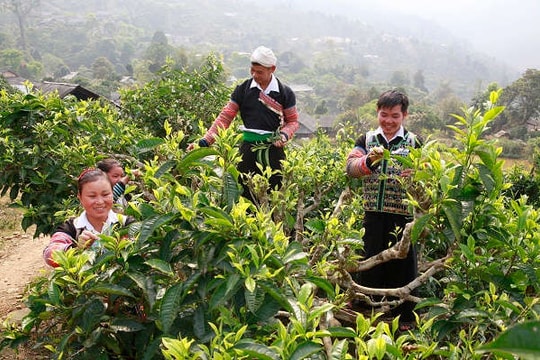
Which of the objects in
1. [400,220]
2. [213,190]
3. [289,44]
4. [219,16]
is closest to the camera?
[213,190]

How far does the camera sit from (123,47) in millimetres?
103000

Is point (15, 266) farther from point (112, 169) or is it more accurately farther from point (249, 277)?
point (249, 277)

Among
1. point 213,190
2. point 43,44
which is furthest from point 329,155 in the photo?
point 43,44

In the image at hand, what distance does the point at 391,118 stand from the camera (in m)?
3.10

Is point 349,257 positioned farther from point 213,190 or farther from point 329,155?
point 329,155

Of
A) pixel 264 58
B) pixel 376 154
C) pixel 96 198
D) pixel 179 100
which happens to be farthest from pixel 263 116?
pixel 179 100

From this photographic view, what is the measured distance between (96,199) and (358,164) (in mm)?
1562

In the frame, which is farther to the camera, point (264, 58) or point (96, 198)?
point (264, 58)

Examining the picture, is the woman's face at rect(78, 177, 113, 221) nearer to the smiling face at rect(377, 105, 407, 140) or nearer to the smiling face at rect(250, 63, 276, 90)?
the smiling face at rect(250, 63, 276, 90)

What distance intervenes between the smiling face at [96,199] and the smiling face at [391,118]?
5.65ft

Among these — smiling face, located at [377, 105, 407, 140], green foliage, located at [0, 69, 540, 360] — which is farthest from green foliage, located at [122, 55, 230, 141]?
green foliage, located at [0, 69, 540, 360]

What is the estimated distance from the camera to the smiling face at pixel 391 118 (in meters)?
3.08

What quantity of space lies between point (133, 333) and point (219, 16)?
192 metres

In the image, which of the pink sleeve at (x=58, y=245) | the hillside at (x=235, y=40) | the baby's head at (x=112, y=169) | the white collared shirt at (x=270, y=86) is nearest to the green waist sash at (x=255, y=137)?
the white collared shirt at (x=270, y=86)
